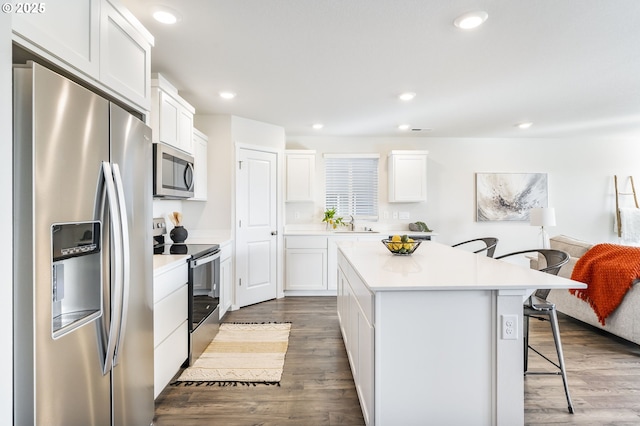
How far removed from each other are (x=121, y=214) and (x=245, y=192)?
269 centimetres

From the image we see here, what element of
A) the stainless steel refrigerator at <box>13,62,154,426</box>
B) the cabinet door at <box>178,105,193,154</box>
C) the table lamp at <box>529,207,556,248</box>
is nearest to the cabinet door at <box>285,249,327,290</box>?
the cabinet door at <box>178,105,193,154</box>

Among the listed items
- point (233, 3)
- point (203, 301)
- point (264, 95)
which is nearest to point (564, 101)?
point (264, 95)

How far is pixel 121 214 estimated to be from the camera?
4.26ft

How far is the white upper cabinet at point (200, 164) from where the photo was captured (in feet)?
11.2

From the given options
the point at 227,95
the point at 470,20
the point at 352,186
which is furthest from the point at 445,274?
the point at 352,186

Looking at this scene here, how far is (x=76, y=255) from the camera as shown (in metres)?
1.12

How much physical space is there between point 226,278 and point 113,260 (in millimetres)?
2347

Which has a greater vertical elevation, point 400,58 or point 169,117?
point 400,58

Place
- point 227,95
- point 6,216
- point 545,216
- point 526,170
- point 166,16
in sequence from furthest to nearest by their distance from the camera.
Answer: point 526,170 → point 545,216 → point 227,95 → point 166,16 → point 6,216

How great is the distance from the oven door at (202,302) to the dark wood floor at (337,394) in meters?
0.41

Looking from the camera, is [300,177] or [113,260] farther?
[300,177]
